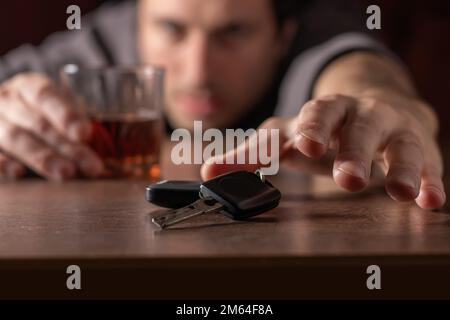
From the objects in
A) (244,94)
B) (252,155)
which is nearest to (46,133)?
(252,155)

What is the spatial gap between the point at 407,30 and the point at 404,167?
1387 millimetres

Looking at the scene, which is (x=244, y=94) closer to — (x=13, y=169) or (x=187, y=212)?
(x=13, y=169)

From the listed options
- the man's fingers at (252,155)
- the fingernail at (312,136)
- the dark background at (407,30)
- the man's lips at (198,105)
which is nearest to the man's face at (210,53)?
the man's lips at (198,105)

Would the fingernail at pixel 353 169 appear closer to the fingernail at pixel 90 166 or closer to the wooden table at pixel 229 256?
the wooden table at pixel 229 256

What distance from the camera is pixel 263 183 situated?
0.60m

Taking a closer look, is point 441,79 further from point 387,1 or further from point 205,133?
point 205,133

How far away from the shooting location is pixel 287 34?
1.68m

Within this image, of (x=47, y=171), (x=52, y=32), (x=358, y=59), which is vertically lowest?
(x=47, y=171)

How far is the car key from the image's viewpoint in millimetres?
567

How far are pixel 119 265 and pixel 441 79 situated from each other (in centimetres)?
165

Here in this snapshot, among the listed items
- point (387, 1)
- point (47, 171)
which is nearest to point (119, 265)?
point (47, 171)

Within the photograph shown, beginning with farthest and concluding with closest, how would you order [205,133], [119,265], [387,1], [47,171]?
[387,1], [205,133], [47,171], [119,265]

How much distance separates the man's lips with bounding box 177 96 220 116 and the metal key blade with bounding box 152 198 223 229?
34.5 inches

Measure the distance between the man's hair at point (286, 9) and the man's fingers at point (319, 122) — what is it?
3.12 feet
